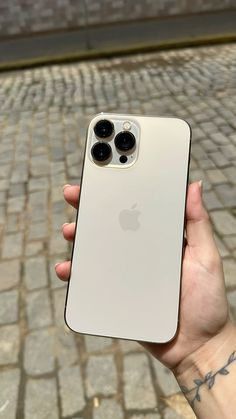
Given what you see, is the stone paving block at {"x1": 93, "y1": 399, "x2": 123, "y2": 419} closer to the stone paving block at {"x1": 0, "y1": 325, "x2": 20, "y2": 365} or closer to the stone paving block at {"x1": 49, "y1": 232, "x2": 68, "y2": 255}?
the stone paving block at {"x1": 0, "y1": 325, "x2": 20, "y2": 365}

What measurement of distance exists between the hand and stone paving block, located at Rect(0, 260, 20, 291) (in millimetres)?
1981

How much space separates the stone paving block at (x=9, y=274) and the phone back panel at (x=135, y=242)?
177 centimetres

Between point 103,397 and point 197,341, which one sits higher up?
point 197,341

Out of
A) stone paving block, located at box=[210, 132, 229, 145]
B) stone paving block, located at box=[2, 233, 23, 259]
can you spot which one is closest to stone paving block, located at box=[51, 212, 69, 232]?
stone paving block, located at box=[2, 233, 23, 259]

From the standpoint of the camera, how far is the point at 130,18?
35.0ft

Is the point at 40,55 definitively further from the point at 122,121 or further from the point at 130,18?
the point at 122,121

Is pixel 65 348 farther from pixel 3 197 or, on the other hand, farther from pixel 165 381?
pixel 3 197

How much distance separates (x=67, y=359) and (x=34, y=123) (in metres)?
4.75

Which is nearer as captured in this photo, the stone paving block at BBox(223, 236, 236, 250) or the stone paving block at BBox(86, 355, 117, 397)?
the stone paving block at BBox(86, 355, 117, 397)

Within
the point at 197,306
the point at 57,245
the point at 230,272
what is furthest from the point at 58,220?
the point at 197,306

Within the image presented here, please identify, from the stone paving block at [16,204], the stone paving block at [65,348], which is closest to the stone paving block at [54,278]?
the stone paving block at [65,348]

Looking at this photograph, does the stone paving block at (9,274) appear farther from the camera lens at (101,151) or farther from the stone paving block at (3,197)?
the camera lens at (101,151)

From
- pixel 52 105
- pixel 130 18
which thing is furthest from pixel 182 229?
pixel 130 18

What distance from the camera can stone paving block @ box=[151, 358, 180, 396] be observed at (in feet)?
8.84
